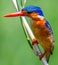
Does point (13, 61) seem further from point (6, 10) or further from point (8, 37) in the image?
point (6, 10)

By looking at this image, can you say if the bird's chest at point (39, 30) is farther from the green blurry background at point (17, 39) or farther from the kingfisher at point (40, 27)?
the green blurry background at point (17, 39)

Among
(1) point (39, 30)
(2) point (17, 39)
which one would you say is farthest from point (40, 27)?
(2) point (17, 39)

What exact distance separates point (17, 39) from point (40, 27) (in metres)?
1.17

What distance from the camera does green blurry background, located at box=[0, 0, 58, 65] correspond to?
13.3 ft

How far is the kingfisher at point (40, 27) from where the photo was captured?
2.97m

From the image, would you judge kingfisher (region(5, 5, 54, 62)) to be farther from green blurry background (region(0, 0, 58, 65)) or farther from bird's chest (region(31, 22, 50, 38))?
green blurry background (region(0, 0, 58, 65))

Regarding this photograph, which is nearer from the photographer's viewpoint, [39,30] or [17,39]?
[39,30]

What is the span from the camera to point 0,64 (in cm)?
403

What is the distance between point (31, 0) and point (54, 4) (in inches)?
8.8

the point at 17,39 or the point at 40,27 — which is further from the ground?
the point at 40,27

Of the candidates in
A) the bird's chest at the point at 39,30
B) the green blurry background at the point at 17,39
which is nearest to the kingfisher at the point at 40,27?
the bird's chest at the point at 39,30

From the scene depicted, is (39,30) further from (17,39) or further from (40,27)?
(17,39)

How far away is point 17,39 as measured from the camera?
421cm

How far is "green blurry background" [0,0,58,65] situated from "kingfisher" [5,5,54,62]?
0.83m
